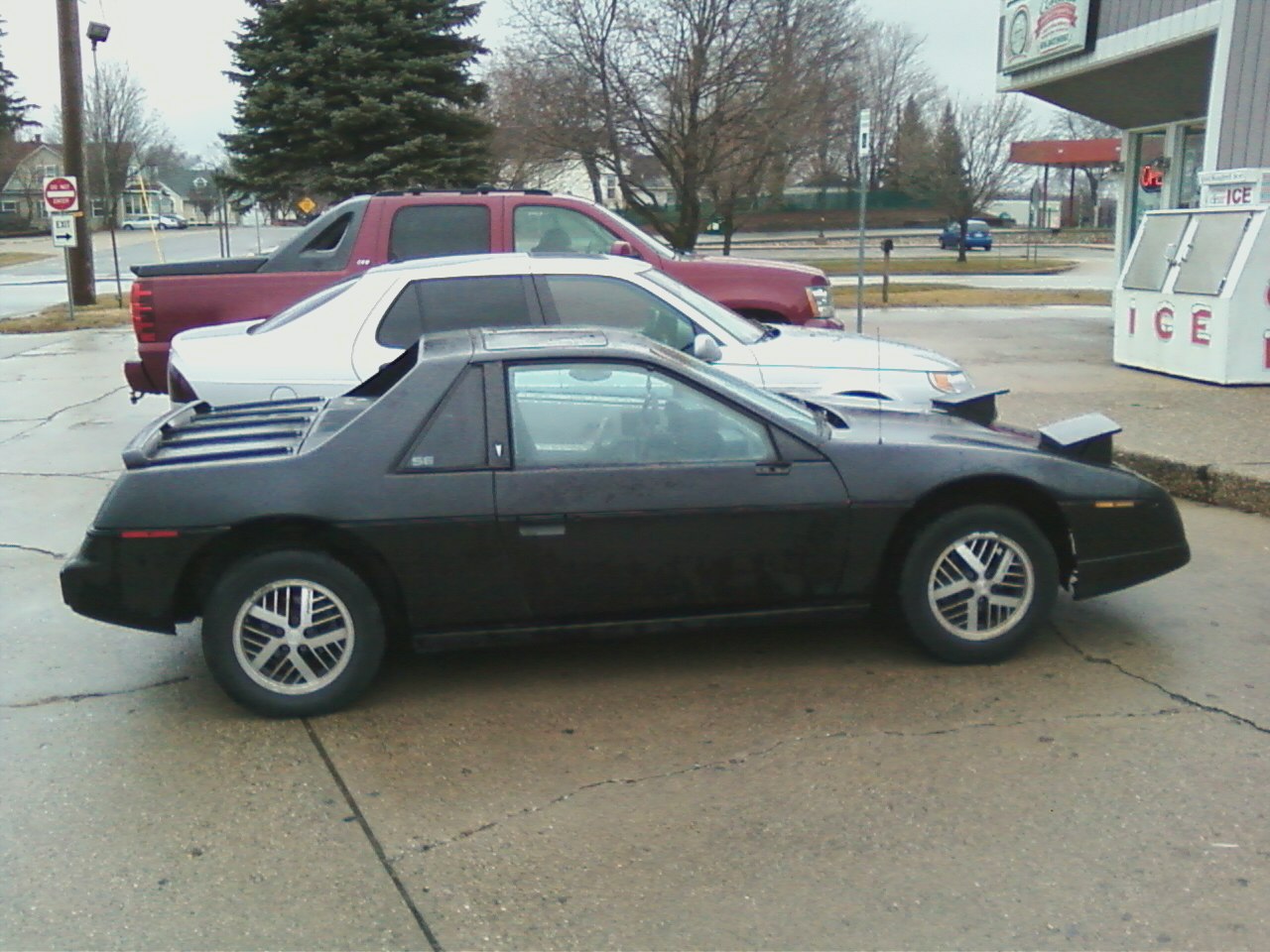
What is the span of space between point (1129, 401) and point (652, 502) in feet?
25.2

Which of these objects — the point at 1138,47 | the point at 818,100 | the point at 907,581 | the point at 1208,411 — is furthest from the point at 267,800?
the point at 818,100

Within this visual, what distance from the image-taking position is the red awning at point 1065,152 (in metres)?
53.0

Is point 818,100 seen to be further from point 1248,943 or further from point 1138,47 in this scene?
point 1248,943

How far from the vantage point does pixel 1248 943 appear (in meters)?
3.25

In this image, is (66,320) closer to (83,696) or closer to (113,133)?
(83,696)

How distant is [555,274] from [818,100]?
28.5 m

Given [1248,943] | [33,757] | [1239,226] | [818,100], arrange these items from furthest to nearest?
[818,100] < [1239,226] < [33,757] < [1248,943]

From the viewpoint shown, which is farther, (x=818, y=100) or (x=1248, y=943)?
(x=818, y=100)

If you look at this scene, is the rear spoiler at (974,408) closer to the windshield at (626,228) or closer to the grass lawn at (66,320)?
the windshield at (626,228)

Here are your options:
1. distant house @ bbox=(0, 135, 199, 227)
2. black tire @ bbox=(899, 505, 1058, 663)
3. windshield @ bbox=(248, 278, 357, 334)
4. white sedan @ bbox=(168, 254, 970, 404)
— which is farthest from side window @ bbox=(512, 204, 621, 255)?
distant house @ bbox=(0, 135, 199, 227)

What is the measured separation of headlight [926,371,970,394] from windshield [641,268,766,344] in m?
1.09

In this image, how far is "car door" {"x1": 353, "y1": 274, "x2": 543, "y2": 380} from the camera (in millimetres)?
7570

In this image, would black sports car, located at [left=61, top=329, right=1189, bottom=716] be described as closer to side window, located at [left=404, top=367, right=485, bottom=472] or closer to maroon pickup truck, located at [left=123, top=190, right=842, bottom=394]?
side window, located at [left=404, top=367, right=485, bottom=472]

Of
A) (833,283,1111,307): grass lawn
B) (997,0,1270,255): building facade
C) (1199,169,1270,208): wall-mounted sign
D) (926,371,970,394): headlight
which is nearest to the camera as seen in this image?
(926,371,970,394): headlight
